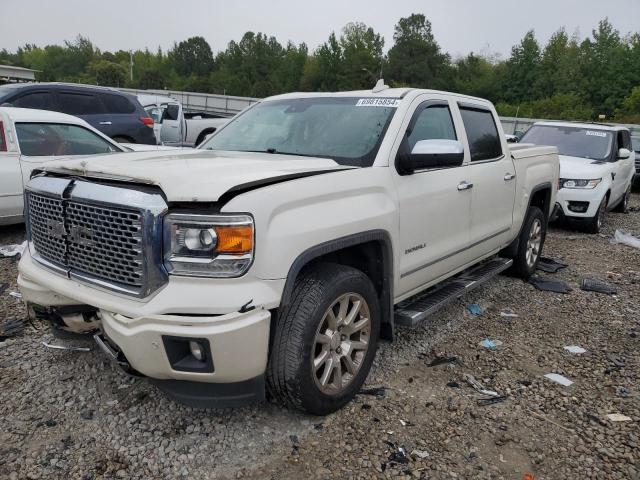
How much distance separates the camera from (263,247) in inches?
95.6

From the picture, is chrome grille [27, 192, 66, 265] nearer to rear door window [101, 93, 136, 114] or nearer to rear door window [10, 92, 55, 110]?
rear door window [10, 92, 55, 110]

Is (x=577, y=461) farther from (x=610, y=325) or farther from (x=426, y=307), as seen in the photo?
(x=610, y=325)

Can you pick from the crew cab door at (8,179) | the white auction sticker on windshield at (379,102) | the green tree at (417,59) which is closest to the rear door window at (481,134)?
the white auction sticker on windshield at (379,102)

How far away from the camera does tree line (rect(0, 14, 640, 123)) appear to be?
207 feet

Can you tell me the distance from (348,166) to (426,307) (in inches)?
50.0

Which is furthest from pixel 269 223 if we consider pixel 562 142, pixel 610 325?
pixel 562 142

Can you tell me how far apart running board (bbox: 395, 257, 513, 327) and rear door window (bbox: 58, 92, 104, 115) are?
26.7 feet

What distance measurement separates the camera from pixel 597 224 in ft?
28.2

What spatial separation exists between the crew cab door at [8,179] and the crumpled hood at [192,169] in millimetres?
3535

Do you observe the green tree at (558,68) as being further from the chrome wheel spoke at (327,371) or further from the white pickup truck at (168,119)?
the chrome wheel spoke at (327,371)

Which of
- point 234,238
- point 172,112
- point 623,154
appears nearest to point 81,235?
point 234,238

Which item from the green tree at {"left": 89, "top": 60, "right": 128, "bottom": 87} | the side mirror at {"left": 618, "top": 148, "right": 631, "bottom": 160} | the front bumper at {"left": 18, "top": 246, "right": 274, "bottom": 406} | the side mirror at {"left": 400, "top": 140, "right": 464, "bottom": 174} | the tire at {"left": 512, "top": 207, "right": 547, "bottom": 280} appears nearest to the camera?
the front bumper at {"left": 18, "top": 246, "right": 274, "bottom": 406}

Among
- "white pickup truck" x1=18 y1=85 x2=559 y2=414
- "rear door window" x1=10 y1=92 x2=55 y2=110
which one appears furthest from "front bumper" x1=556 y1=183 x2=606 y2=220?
"rear door window" x1=10 y1=92 x2=55 y2=110

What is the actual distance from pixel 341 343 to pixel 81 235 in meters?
1.51
